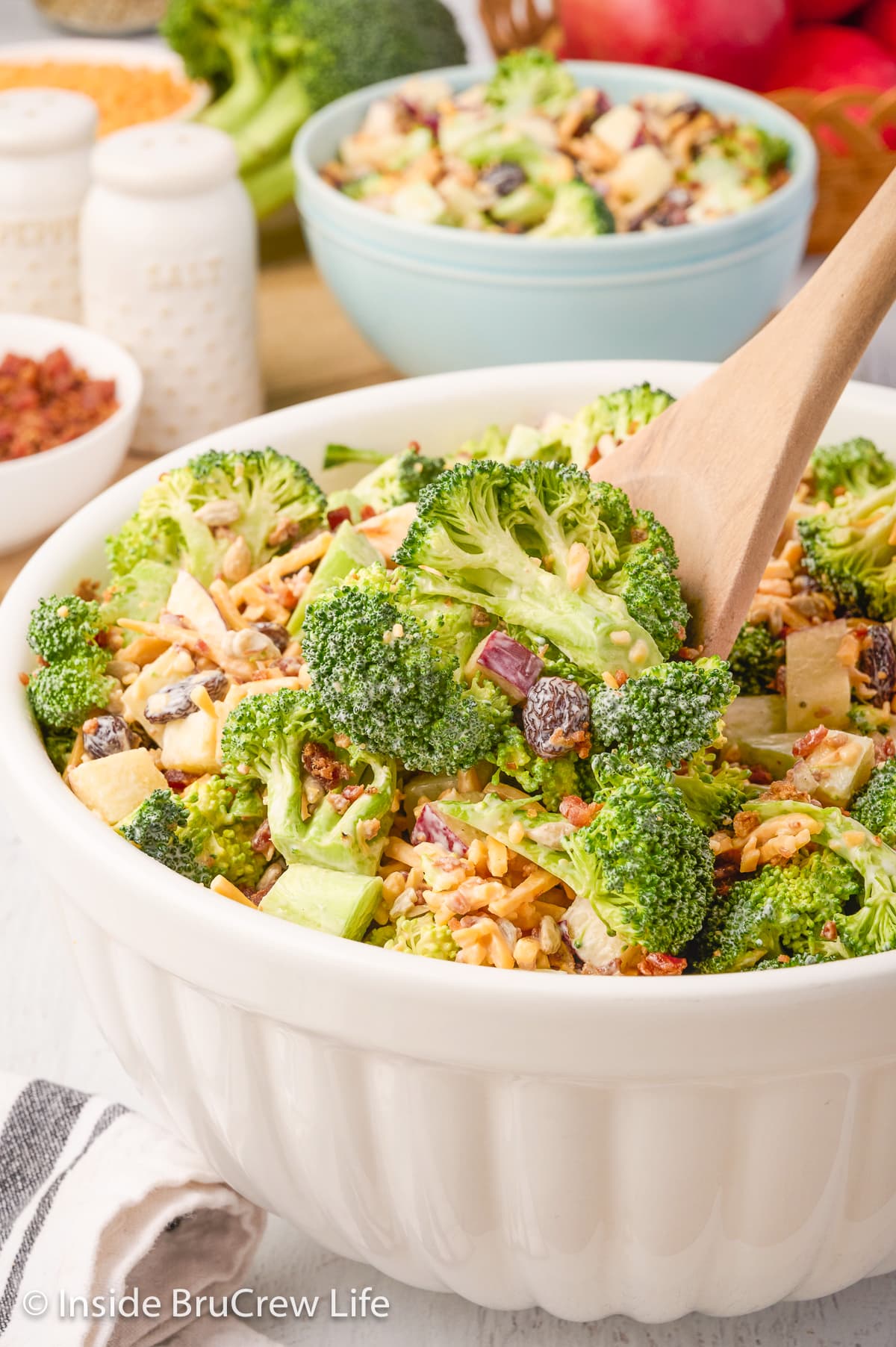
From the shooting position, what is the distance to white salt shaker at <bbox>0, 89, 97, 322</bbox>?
310cm

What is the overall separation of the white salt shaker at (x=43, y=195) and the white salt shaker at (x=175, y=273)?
15 cm

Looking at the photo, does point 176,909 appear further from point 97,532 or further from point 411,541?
point 97,532

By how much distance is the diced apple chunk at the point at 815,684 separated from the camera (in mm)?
1650

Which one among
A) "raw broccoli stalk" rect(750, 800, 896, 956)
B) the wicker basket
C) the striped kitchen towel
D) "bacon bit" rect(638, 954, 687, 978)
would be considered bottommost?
the striped kitchen towel

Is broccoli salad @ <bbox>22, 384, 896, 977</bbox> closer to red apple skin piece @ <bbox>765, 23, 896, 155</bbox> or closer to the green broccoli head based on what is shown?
the green broccoli head

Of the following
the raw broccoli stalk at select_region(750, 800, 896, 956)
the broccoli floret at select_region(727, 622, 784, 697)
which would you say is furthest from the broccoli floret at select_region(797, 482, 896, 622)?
the raw broccoli stalk at select_region(750, 800, 896, 956)

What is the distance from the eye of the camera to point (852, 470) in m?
1.97

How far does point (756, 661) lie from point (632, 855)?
19.3 inches

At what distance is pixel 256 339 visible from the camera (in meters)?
3.17

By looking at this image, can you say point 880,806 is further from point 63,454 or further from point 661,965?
point 63,454

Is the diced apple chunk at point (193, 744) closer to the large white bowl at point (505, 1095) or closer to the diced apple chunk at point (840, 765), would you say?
the large white bowl at point (505, 1095)

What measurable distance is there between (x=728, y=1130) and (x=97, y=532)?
1.11 metres

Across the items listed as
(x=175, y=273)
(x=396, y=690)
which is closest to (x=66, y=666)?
(x=396, y=690)

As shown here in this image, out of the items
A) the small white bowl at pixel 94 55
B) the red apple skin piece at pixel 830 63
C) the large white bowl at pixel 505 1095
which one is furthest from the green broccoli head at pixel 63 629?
the small white bowl at pixel 94 55
